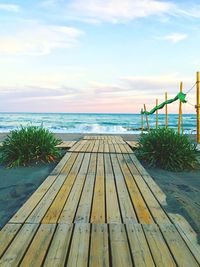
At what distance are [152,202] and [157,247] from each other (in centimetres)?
137

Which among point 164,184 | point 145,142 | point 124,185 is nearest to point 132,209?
point 124,185

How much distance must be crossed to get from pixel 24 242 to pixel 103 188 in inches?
81.3

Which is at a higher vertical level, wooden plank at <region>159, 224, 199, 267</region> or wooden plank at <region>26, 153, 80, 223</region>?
wooden plank at <region>26, 153, 80, 223</region>

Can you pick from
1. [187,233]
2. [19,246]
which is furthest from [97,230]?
[187,233]

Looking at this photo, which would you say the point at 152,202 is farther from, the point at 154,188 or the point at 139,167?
the point at 139,167

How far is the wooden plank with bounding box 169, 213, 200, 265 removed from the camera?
2.47 m

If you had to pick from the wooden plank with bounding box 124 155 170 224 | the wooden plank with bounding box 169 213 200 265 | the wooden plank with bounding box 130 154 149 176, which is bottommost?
the wooden plank with bounding box 169 213 200 265

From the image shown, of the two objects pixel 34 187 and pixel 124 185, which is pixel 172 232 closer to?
pixel 124 185

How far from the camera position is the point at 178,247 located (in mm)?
2486

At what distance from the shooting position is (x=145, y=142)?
7809 mm

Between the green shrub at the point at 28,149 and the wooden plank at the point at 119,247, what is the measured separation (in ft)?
15.3

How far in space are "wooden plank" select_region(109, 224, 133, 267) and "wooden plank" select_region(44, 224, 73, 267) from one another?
39cm

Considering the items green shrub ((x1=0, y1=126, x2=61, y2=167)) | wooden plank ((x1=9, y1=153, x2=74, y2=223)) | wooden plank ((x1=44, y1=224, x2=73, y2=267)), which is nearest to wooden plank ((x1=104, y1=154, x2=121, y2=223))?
wooden plank ((x1=44, y1=224, x2=73, y2=267))

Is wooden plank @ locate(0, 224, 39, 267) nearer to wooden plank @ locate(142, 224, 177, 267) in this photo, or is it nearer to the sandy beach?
the sandy beach
